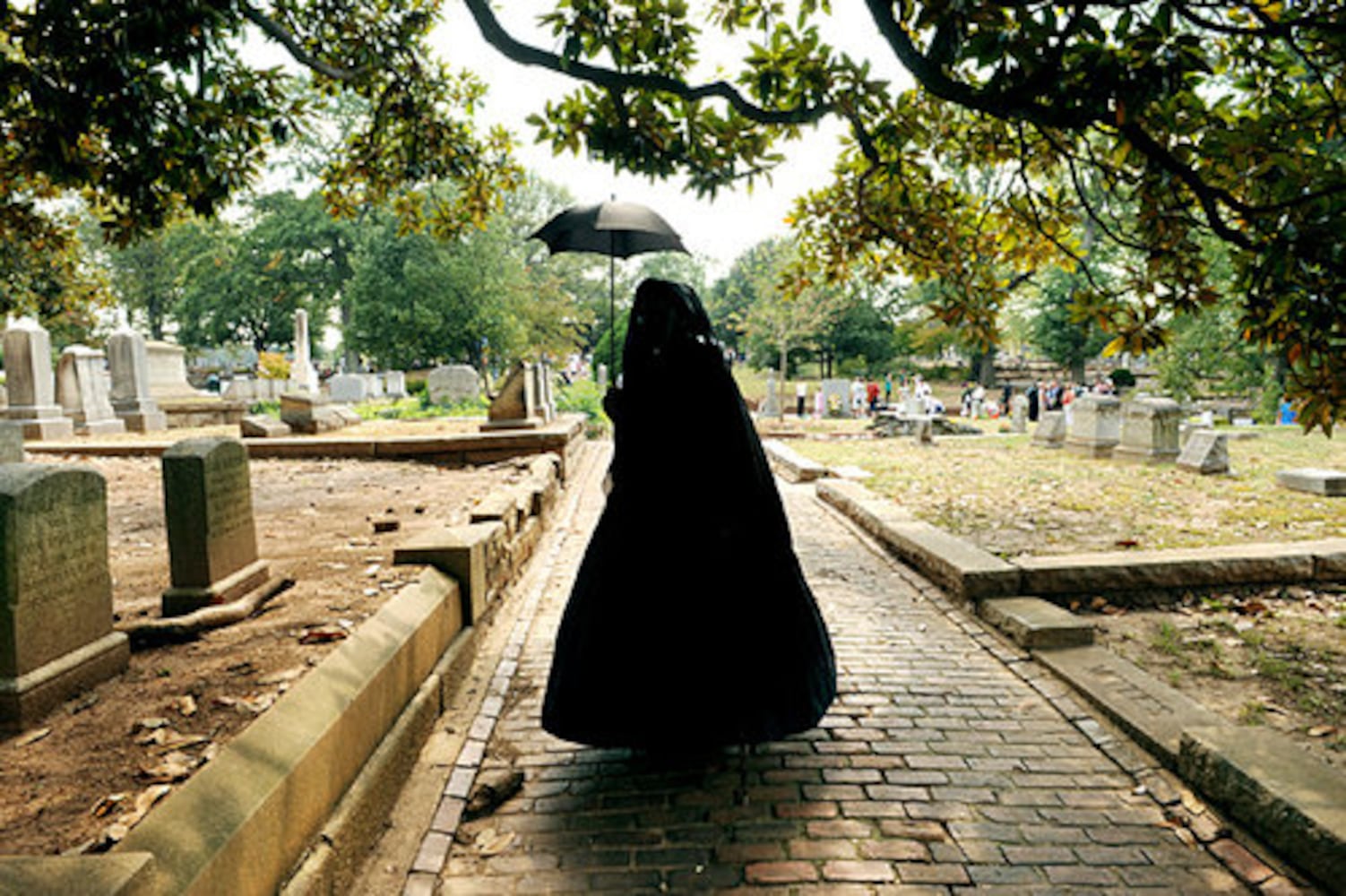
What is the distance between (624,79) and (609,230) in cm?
403

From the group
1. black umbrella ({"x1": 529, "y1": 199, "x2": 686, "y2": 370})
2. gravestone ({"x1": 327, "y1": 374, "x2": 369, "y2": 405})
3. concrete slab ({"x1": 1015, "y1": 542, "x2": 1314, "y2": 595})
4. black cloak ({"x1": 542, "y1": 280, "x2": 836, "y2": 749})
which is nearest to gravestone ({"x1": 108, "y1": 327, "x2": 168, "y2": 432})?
gravestone ({"x1": 327, "y1": 374, "x2": 369, "y2": 405})

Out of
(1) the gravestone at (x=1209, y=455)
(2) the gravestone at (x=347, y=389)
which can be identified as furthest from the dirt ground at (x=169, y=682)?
(2) the gravestone at (x=347, y=389)

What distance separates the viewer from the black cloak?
296cm

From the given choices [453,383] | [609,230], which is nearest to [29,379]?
[609,230]

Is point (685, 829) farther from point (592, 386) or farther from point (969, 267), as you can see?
point (592, 386)

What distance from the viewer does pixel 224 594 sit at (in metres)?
3.74

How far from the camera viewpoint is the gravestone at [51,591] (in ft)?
8.34

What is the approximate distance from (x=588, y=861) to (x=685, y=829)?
0.39 metres

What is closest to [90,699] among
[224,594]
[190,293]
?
[224,594]

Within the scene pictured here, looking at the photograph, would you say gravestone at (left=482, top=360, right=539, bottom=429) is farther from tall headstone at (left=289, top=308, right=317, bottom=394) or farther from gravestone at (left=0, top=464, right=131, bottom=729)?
tall headstone at (left=289, top=308, right=317, bottom=394)

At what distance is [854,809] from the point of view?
2.92m

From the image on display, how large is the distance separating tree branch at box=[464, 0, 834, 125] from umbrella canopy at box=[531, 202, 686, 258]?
3232 millimetres

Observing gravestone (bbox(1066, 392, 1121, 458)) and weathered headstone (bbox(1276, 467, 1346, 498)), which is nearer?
weathered headstone (bbox(1276, 467, 1346, 498))

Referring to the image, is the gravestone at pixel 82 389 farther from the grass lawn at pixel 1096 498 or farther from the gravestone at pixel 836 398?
the gravestone at pixel 836 398
